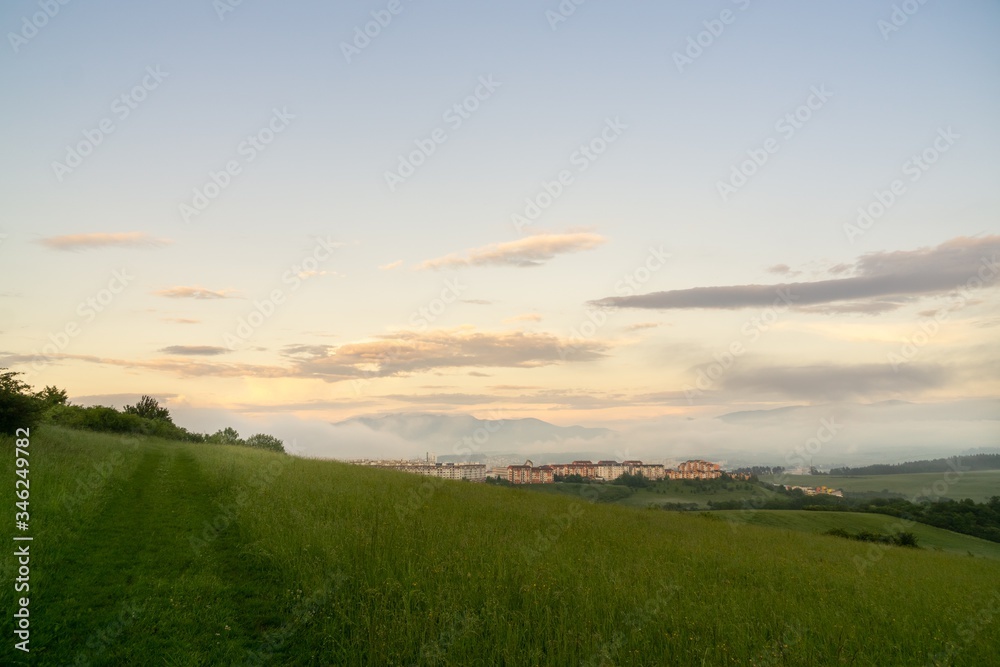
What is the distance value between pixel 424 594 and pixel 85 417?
61493 mm

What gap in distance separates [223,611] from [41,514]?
22.4ft

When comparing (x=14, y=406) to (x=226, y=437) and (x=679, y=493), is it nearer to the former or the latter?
(x=226, y=437)

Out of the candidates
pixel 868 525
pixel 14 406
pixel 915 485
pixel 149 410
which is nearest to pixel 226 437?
pixel 149 410

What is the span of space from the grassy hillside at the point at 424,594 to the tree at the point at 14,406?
725cm

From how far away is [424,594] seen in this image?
28.1 feet

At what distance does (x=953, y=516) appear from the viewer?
86688 millimetres

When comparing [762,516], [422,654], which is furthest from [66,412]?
[762,516]

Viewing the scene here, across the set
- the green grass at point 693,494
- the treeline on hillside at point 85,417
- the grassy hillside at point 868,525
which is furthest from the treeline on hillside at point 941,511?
the treeline on hillside at point 85,417

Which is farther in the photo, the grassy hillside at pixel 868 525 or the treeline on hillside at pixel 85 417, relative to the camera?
the grassy hillside at pixel 868 525

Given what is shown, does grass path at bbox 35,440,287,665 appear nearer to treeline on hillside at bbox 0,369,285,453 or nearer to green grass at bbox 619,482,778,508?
treeline on hillside at bbox 0,369,285,453

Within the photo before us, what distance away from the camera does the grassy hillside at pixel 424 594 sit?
726cm

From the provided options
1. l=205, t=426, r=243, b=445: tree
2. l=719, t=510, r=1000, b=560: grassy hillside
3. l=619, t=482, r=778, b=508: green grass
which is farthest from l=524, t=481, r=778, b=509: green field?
l=205, t=426, r=243, b=445: tree

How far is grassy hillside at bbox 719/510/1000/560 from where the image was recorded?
59.8 meters

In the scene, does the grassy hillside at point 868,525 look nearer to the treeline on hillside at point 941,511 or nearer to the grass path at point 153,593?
the treeline on hillside at point 941,511
